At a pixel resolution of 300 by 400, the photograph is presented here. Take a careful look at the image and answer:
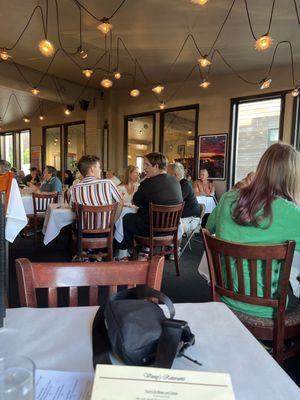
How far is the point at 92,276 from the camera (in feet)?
3.38

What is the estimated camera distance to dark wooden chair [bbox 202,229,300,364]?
49.2 inches

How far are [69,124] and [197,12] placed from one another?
21.2 ft

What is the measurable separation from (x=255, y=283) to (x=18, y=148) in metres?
12.5

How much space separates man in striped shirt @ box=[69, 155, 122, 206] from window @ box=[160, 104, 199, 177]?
15.0 feet

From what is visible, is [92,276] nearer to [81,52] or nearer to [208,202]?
[81,52]

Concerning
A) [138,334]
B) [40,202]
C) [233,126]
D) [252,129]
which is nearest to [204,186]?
[233,126]

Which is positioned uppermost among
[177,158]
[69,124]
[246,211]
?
[69,124]

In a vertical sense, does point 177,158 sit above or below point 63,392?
above

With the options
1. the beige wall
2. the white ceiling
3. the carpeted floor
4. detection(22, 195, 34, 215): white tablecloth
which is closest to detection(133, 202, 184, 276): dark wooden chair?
the carpeted floor

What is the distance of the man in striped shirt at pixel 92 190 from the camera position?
3068 mm

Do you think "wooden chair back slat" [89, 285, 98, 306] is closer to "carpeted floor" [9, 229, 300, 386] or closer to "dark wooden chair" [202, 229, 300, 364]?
"dark wooden chair" [202, 229, 300, 364]

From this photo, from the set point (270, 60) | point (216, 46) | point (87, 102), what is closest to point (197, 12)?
point (216, 46)

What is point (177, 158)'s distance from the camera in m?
7.79

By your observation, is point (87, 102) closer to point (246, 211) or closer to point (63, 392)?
point (246, 211)
